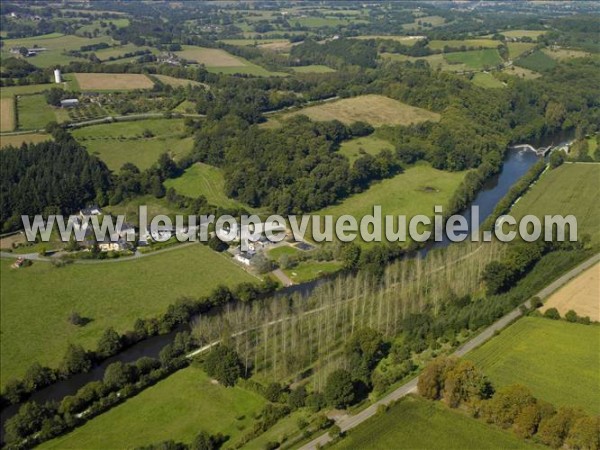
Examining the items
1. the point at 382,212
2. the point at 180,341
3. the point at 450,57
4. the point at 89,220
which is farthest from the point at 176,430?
the point at 450,57

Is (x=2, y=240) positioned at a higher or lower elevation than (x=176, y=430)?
higher

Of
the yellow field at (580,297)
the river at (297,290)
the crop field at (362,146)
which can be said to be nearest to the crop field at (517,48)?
the river at (297,290)

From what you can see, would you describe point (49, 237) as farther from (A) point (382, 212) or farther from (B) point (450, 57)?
(B) point (450, 57)

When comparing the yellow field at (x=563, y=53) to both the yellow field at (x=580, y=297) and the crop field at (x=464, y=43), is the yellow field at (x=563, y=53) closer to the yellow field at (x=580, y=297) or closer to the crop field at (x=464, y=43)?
the crop field at (x=464, y=43)

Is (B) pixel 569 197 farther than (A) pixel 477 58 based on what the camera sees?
No

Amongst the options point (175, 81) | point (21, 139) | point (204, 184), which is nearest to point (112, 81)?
point (175, 81)

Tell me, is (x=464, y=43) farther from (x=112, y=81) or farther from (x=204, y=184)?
(x=204, y=184)
